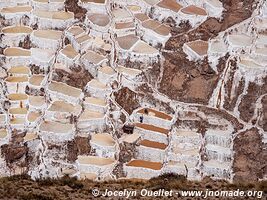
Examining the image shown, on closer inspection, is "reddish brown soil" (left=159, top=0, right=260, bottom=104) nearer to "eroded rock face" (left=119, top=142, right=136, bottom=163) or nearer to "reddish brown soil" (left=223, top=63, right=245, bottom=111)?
"reddish brown soil" (left=223, top=63, right=245, bottom=111)

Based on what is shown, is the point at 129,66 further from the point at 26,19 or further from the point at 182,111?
the point at 26,19

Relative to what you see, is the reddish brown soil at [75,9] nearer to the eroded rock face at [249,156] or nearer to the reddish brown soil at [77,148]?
the reddish brown soil at [77,148]

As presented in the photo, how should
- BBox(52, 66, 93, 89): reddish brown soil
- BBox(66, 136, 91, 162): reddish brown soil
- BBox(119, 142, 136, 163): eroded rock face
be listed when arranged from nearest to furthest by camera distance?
BBox(119, 142, 136, 163): eroded rock face, BBox(66, 136, 91, 162): reddish brown soil, BBox(52, 66, 93, 89): reddish brown soil

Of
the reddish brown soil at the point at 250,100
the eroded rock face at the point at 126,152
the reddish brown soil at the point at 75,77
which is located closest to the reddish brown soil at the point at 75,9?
the reddish brown soil at the point at 75,77

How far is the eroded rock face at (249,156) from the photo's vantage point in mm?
31578

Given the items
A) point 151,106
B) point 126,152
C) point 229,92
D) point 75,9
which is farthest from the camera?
point 75,9

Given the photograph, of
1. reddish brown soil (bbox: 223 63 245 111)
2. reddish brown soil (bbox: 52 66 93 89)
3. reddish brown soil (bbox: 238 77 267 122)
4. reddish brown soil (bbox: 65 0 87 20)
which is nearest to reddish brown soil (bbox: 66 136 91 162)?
reddish brown soil (bbox: 52 66 93 89)

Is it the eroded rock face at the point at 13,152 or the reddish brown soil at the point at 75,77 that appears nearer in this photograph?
the eroded rock face at the point at 13,152

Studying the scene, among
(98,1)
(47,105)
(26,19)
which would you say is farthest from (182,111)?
(26,19)

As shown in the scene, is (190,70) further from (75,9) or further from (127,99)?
(75,9)

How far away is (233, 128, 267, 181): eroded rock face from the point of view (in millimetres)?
31578

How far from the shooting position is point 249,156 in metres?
32.4

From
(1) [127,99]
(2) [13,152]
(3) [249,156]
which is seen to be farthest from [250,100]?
(2) [13,152]

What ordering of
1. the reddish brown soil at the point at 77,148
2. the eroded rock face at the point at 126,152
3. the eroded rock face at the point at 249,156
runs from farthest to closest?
the reddish brown soil at the point at 77,148 < the eroded rock face at the point at 126,152 < the eroded rock face at the point at 249,156
